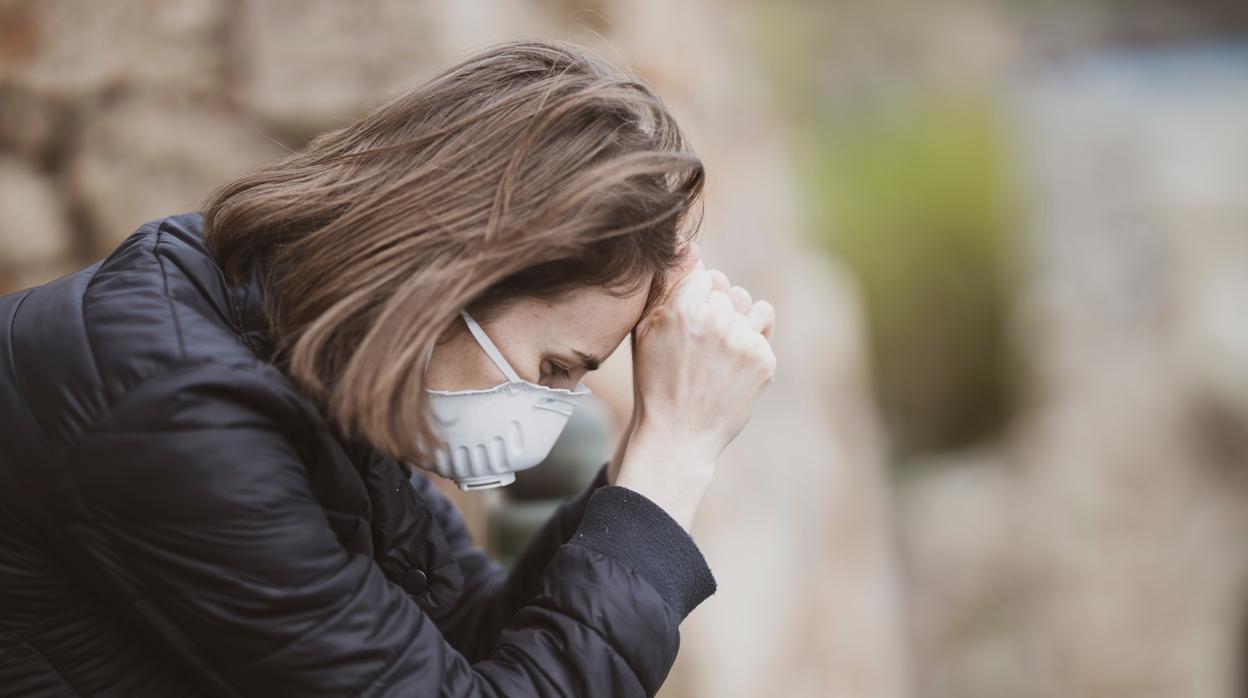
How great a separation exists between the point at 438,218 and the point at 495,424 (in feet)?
0.99

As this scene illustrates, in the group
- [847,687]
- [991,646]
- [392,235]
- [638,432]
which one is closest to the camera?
[392,235]

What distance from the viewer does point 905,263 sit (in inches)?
351

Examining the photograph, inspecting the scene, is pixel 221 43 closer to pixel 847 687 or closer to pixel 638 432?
Result: pixel 638 432

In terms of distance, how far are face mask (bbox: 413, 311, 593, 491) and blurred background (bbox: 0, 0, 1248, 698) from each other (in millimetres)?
864

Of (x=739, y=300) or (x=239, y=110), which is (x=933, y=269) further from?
(x=739, y=300)

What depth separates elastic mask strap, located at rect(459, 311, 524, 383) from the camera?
138 centimetres

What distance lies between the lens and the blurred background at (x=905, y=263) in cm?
294

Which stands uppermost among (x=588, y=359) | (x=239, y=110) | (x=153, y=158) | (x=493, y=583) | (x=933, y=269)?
(x=588, y=359)

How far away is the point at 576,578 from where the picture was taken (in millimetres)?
1315

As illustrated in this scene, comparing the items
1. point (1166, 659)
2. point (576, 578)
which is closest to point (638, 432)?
point (576, 578)

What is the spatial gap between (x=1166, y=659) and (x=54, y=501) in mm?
6465

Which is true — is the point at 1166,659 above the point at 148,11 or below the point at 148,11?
below

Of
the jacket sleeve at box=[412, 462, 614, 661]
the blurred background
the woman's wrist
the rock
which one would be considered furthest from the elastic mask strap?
the rock

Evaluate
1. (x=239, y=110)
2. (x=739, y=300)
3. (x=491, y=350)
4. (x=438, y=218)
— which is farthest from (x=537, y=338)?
(x=239, y=110)
